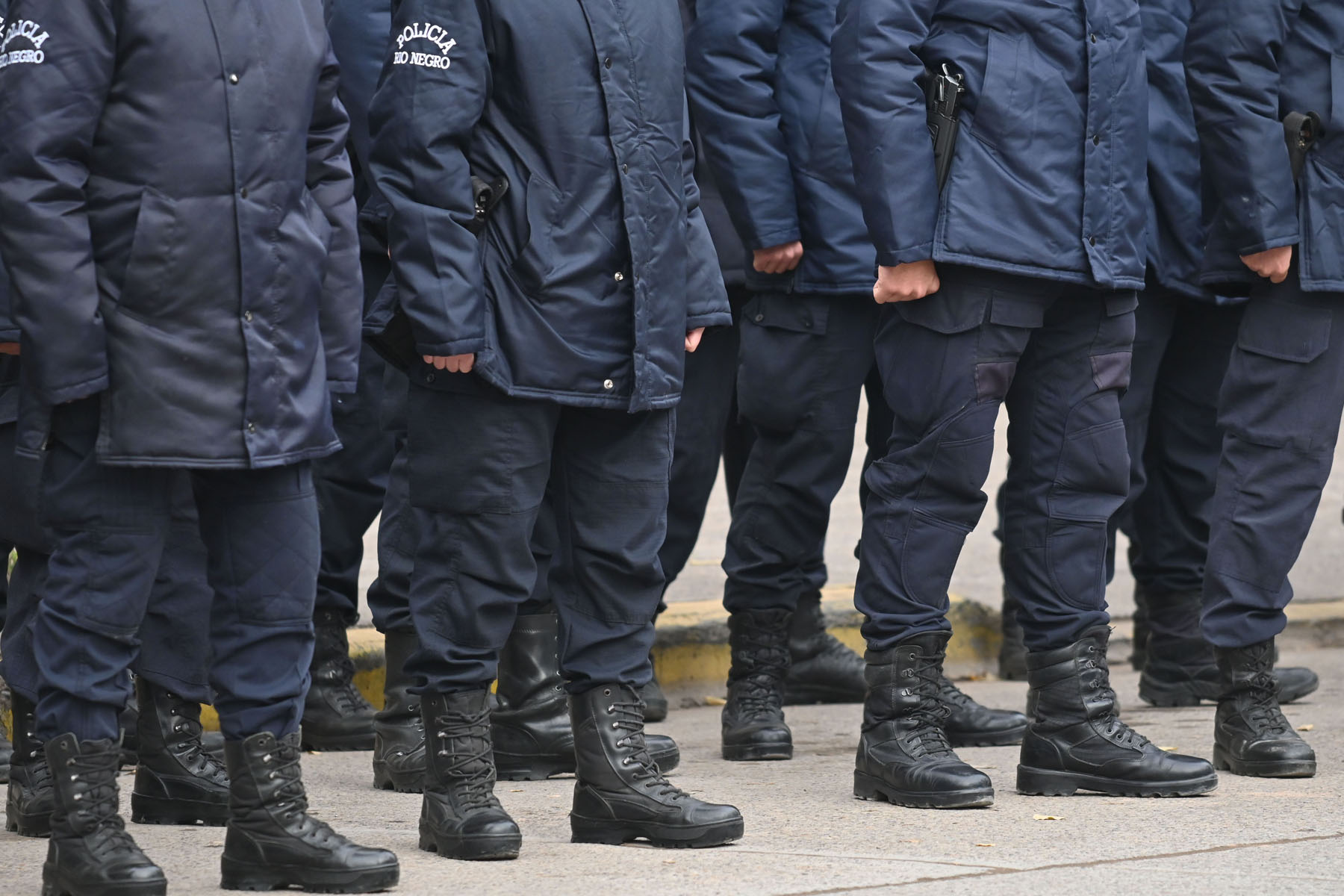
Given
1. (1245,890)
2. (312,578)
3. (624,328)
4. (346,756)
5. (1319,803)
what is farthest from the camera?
(346,756)

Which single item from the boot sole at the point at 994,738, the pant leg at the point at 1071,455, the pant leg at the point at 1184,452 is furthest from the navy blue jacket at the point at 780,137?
the pant leg at the point at 1184,452

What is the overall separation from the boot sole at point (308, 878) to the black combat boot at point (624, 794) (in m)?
0.54

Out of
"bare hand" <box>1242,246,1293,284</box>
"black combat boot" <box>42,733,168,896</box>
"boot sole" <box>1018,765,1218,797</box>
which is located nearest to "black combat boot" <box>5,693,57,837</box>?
"black combat boot" <box>42,733,168,896</box>

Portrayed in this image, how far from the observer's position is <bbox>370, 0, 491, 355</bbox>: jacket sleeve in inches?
150

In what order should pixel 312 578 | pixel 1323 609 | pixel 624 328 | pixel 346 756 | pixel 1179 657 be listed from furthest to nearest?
pixel 1323 609 < pixel 1179 657 < pixel 346 756 < pixel 624 328 < pixel 312 578

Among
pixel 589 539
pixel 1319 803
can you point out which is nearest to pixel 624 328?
pixel 589 539

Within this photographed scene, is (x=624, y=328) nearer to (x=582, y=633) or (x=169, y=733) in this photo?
(x=582, y=633)

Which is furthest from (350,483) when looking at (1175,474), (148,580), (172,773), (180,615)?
(1175,474)

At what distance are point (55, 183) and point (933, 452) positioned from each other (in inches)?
79.3

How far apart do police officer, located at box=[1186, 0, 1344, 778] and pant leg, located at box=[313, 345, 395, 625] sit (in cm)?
217

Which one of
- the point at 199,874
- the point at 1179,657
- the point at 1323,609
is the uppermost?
the point at 199,874

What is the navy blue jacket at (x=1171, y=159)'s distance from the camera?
582cm

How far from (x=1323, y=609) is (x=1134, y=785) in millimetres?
3885

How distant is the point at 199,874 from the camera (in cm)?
379
